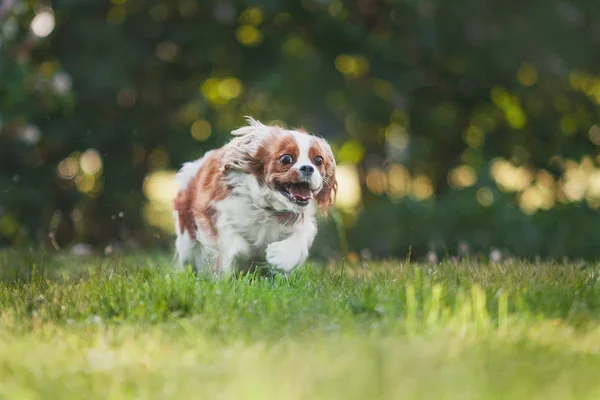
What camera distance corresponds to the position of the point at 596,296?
405cm

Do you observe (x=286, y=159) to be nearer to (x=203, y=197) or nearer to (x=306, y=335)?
(x=203, y=197)

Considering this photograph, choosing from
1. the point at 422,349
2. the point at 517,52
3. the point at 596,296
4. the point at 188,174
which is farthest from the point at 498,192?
the point at 422,349

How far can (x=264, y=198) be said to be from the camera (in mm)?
5020

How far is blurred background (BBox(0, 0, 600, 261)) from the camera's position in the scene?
28.4ft

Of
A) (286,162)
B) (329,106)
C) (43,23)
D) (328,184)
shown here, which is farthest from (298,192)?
(43,23)

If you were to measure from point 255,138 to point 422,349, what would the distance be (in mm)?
2327

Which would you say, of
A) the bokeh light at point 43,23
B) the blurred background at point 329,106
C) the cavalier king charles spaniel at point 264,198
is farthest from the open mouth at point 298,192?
the bokeh light at point 43,23

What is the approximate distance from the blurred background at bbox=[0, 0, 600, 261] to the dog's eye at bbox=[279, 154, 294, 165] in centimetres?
349

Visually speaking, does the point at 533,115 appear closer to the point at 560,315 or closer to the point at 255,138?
the point at 255,138

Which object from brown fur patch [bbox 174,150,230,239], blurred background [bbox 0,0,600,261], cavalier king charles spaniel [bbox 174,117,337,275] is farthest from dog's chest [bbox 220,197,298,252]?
blurred background [bbox 0,0,600,261]

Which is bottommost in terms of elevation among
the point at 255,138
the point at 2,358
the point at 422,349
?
the point at 2,358

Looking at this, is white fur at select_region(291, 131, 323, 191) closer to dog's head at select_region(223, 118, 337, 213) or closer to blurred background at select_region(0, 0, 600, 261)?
dog's head at select_region(223, 118, 337, 213)

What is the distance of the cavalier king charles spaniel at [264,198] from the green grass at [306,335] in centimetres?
23

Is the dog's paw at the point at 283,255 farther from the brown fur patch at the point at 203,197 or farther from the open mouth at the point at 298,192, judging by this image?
the brown fur patch at the point at 203,197
